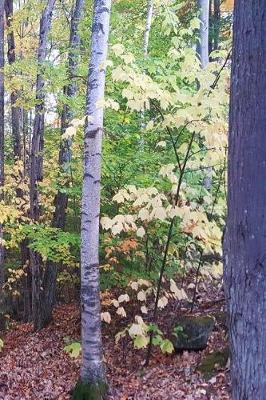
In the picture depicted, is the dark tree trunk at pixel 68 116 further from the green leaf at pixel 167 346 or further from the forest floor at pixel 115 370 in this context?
the green leaf at pixel 167 346

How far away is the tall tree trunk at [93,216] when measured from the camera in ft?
17.9

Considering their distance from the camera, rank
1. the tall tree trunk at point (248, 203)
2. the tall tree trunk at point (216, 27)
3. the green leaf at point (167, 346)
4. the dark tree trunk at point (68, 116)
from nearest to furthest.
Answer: the tall tree trunk at point (248, 203) → the green leaf at point (167, 346) → the dark tree trunk at point (68, 116) → the tall tree trunk at point (216, 27)

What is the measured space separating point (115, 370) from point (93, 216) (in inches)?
93.7

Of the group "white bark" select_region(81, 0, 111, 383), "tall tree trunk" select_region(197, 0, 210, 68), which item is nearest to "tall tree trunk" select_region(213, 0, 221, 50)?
"tall tree trunk" select_region(197, 0, 210, 68)

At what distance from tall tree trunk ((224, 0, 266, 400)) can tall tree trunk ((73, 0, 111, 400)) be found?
11.7 ft

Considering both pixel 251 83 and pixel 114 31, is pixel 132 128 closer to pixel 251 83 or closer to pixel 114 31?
pixel 114 31

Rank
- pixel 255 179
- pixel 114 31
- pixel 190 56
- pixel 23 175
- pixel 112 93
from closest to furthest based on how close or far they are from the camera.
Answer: pixel 255 179 → pixel 190 56 → pixel 112 93 → pixel 114 31 → pixel 23 175

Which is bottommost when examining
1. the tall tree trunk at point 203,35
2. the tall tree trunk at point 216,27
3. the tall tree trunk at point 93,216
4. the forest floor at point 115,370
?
the forest floor at point 115,370

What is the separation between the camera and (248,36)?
6.54 feet

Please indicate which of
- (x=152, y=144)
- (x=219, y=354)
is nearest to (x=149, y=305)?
(x=219, y=354)

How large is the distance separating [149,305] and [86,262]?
260 cm

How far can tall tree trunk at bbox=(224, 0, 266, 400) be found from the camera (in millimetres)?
1949

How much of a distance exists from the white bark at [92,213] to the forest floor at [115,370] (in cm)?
55

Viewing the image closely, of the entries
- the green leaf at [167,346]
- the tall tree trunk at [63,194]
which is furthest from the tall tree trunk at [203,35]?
the green leaf at [167,346]
